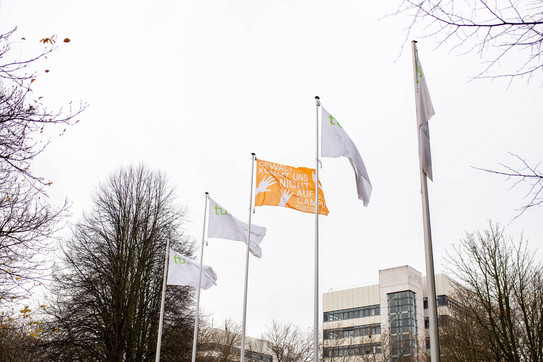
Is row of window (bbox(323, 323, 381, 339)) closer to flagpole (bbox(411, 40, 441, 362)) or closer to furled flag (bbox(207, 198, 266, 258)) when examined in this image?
furled flag (bbox(207, 198, 266, 258))

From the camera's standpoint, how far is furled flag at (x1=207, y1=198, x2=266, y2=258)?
21453 millimetres

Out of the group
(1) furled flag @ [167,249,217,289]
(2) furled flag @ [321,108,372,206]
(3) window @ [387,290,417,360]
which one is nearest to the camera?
(2) furled flag @ [321,108,372,206]

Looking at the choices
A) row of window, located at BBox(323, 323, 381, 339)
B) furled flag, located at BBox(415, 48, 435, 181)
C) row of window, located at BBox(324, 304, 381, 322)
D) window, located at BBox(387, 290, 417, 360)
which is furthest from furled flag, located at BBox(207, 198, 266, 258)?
row of window, located at BBox(324, 304, 381, 322)

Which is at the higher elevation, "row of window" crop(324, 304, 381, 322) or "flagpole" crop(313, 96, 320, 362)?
"row of window" crop(324, 304, 381, 322)

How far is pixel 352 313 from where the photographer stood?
6925cm

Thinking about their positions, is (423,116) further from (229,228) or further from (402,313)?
(402,313)

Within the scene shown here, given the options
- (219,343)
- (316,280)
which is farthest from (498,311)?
(219,343)

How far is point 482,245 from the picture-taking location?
21594 millimetres

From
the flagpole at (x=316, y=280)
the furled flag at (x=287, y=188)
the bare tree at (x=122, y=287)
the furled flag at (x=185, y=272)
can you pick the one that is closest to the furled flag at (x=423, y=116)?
the flagpole at (x=316, y=280)

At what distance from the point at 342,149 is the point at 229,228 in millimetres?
7365

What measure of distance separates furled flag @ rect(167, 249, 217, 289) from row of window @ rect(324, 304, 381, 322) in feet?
150

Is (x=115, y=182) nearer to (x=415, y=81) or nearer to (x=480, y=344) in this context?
(x=480, y=344)

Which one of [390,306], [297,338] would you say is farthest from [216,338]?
[390,306]

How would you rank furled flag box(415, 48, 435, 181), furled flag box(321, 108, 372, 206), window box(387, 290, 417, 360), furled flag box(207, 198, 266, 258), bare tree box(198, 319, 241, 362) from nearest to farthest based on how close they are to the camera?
1. furled flag box(415, 48, 435, 181)
2. furled flag box(321, 108, 372, 206)
3. furled flag box(207, 198, 266, 258)
4. bare tree box(198, 319, 241, 362)
5. window box(387, 290, 417, 360)
